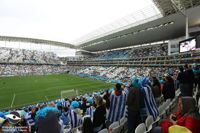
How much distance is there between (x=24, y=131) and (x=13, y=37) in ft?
209

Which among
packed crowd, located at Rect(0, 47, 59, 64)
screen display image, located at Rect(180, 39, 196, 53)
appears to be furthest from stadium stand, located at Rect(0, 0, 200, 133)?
packed crowd, located at Rect(0, 47, 59, 64)

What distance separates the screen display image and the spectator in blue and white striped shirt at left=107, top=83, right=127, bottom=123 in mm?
11098

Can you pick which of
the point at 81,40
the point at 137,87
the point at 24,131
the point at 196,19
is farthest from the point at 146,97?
the point at 81,40

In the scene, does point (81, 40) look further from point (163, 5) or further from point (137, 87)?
point (137, 87)

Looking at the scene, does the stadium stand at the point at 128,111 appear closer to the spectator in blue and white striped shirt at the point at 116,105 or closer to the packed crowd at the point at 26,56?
the spectator in blue and white striped shirt at the point at 116,105

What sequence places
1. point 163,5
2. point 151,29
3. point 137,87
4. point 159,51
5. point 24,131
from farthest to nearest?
point 159,51, point 151,29, point 163,5, point 24,131, point 137,87

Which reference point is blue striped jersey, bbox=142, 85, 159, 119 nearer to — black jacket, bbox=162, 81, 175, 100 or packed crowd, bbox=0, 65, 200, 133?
packed crowd, bbox=0, 65, 200, 133

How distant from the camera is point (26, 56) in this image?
70.4 m

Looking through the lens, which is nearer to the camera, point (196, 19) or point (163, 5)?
point (163, 5)

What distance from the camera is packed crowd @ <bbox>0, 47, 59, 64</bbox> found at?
6525 cm

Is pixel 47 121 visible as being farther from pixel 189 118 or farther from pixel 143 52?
pixel 143 52

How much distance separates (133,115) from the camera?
15.7 ft

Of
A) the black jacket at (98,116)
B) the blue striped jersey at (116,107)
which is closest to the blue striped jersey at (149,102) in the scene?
the blue striped jersey at (116,107)

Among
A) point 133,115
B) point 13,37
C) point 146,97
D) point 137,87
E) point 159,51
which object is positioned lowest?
point 133,115
